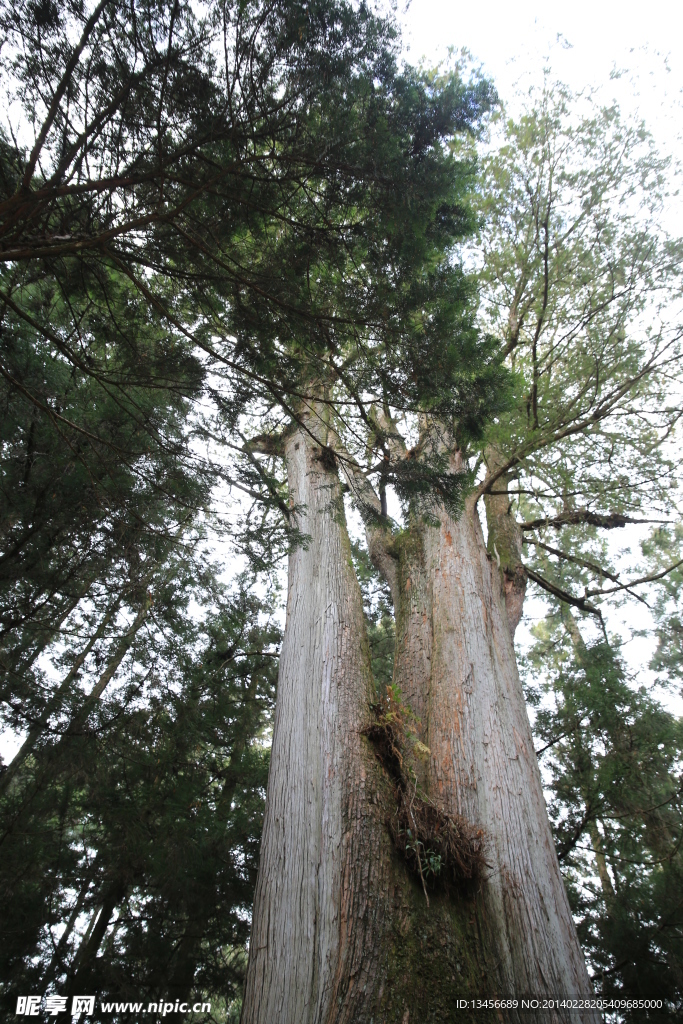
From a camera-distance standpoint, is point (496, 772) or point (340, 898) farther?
point (496, 772)

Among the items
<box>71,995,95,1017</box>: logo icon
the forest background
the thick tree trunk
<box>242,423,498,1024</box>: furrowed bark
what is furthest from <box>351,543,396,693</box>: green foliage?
<box>71,995,95,1017</box>: logo icon

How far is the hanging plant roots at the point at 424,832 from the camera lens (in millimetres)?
2393

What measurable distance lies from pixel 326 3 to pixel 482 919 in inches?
190

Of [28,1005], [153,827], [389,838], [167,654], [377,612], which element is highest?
[377,612]

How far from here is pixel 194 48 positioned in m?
2.69

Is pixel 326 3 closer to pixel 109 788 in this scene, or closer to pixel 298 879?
pixel 298 879

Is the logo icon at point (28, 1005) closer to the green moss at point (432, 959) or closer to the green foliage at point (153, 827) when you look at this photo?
the green foliage at point (153, 827)

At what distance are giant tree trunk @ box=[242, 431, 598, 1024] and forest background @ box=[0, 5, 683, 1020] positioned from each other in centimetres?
102

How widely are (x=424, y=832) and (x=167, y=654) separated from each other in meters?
4.01

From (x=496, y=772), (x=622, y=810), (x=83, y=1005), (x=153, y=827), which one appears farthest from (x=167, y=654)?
(x=622, y=810)

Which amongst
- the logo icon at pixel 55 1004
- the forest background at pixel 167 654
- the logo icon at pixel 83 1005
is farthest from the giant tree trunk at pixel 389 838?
the logo icon at pixel 55 1004

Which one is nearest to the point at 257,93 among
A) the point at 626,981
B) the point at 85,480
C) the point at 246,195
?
the point at 246,195

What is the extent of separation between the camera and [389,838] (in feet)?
7.98

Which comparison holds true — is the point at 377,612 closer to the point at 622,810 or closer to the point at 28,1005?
the point at 622,810
